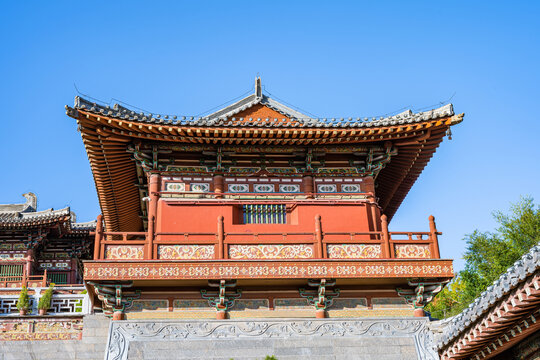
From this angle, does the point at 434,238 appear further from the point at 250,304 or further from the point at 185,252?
the point at 185,252

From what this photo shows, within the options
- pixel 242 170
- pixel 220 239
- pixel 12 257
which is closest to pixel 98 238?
pixel 220 239

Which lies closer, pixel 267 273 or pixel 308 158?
pixel 267 273

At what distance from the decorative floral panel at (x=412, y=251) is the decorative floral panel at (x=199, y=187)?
5.76 metres

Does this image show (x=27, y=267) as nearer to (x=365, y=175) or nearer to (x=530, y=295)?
(x=365, y=175)

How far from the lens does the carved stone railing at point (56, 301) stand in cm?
2091

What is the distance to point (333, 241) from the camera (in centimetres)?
1827

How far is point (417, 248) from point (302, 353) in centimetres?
424

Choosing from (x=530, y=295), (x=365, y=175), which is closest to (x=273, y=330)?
(x=365, y=175)

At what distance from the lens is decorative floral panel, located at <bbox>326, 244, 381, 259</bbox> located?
18.1 m

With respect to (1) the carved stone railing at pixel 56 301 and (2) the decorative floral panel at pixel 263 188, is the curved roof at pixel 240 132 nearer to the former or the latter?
(2) the decorative floral panel at pixel 263 188

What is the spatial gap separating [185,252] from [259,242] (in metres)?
1.97

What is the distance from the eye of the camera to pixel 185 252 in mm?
17781

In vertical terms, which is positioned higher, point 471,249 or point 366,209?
point 471,249

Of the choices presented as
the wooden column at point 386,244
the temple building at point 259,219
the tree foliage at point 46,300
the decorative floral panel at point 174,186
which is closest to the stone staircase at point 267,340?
the temple building at point 259,219
